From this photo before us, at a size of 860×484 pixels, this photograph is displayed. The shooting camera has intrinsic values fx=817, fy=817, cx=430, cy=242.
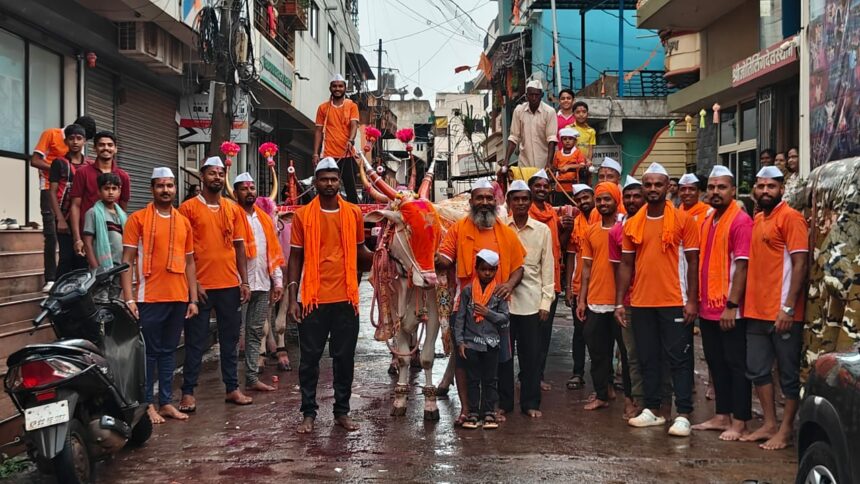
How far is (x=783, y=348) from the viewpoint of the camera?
612 cm

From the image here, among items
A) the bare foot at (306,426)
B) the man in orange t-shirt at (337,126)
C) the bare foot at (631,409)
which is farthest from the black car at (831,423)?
the man in orange t-shirt at (337,126)

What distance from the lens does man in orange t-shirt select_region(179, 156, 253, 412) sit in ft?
24.3

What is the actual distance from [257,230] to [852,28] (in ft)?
27.8

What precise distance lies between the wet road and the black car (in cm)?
131

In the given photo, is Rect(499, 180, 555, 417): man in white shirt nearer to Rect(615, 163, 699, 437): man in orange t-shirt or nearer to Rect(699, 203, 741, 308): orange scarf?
Rect(615, 163, 699, 437): man in orange t-shirt

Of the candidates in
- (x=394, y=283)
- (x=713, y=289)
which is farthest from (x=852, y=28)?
(x=394, y=283)

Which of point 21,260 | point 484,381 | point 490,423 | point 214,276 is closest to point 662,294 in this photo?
point 484,381

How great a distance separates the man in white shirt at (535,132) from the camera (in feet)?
33.8

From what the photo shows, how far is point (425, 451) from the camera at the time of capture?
20.0 ft

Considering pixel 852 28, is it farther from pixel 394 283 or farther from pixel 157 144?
pixel 157 144

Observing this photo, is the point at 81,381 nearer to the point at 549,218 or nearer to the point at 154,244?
the point at 154,244

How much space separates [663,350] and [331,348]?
279 cm

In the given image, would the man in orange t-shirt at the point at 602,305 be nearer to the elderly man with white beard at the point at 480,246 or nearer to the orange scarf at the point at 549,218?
the orange scarf at the point at 549,218

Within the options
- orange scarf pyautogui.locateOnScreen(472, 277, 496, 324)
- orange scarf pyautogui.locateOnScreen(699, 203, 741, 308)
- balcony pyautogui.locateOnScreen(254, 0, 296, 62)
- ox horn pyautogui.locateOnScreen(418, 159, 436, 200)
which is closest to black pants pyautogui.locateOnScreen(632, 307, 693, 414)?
orange scarf pyautogui.locateOnScreen(699, 203, 741, 308)
